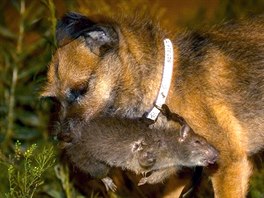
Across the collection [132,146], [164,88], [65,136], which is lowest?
[65,136]

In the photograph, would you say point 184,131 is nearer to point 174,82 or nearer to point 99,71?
point 174,82

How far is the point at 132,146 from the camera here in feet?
18.5

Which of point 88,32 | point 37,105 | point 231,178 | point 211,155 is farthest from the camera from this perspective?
point 37,105

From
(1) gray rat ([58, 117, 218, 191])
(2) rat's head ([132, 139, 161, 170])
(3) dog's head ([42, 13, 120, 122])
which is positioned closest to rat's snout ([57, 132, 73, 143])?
(1) gray rat ([58, 117, 218, 191])

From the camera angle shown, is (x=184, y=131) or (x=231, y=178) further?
(x=231, y=178)

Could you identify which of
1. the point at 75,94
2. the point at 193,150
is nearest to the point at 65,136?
the point at 75,94

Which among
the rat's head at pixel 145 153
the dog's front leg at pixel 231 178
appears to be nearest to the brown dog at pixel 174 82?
the dog's front leg at pixel 231 178

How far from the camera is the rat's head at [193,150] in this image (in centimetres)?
564

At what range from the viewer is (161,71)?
6.04m

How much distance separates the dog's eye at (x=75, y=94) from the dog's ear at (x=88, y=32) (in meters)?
0.32

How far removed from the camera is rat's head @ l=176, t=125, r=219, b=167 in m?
5.64

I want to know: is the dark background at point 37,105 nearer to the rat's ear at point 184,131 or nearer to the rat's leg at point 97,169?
the rat's leg at point 97,169

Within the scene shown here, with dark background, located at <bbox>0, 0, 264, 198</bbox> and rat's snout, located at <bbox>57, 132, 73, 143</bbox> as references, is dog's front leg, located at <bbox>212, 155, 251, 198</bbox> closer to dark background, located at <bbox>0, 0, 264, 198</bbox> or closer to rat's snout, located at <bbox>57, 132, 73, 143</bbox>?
dark background, located at <bbox>0, 0, 264, 198</bbox>

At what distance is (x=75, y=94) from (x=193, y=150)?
3.08 ft
